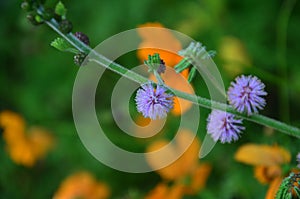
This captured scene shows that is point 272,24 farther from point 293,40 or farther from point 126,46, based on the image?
point 126,46

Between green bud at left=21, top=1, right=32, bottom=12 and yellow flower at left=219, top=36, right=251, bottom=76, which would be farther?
yellow flower at left=219, top=36, right=251, bottom=76

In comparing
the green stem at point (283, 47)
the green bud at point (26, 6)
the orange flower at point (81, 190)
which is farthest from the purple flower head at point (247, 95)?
the green stem at point (283, 47)

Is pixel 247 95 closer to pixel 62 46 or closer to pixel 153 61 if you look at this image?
pixel 153 61

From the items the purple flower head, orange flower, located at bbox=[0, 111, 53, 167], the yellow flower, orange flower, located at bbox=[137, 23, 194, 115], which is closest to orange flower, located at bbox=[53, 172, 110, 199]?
orange flower, located at bbox=[0, 111, 53, 167]

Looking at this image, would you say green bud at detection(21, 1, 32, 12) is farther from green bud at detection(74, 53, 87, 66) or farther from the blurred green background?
the blurred green background

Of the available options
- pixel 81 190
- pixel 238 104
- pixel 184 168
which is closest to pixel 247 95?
pixel 238 104

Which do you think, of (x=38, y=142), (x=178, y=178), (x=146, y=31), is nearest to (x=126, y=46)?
(x=38, y=142)
